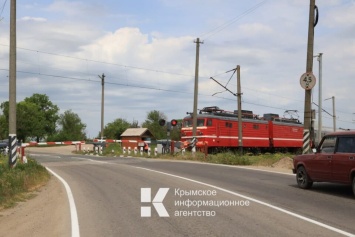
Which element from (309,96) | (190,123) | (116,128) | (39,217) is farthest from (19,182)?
(116,128)

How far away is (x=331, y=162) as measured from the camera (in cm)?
1233

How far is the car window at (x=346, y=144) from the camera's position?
464 inches

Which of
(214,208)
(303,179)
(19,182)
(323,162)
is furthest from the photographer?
(19,182)

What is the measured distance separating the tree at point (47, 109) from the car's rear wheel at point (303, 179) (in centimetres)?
10439

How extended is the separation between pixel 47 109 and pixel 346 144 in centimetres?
11018

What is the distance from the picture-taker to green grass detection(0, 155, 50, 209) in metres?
12.2

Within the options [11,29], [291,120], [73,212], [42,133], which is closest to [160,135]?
[42,133]

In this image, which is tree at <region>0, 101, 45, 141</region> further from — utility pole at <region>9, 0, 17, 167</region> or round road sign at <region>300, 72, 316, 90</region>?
round road sign at <region>300, 72, 316, 90</region>

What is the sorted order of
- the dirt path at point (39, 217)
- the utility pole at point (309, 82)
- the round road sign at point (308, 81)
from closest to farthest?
the dirt path at point (39, 217) < the round road sign at point (308, 81) < the utility pole at point (309, 82)

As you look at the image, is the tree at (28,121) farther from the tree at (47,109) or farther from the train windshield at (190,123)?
the train windshield at (190,123)

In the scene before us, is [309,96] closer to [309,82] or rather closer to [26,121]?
[309,82]

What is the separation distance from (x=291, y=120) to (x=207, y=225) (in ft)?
138

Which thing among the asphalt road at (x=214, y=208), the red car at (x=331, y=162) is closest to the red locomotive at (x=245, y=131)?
the asphalt road at (x=214, y=208)

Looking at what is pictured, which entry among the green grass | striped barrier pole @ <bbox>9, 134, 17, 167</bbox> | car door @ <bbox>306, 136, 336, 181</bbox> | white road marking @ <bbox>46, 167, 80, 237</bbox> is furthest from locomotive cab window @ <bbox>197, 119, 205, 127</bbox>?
car door @ <bbox>306, 136, 336, 181</bbox>
